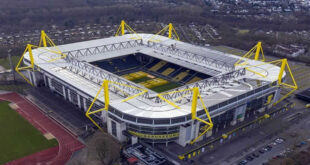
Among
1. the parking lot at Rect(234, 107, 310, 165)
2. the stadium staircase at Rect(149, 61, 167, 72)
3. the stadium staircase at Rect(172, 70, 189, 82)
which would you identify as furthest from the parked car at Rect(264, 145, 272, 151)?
the stadium staircase at Rect(149, 61, 167, 72)

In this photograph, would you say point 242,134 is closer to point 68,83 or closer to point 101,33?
point 68,83

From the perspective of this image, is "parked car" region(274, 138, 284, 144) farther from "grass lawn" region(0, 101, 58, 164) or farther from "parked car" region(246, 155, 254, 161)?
"grass lawn" region(0, 101, 58, 164)

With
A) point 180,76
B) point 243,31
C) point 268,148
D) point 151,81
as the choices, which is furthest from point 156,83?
point 243,31

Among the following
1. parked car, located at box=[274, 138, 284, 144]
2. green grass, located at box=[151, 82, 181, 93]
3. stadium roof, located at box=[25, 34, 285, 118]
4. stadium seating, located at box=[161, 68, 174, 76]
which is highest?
stadium roof, located at box=[25, 34, 285, 118]

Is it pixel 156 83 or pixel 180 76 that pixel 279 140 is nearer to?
pixel 180 76

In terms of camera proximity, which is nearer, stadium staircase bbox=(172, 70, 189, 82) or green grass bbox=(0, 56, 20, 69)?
stadium staircase bbox=(172, 70, 189, 82)

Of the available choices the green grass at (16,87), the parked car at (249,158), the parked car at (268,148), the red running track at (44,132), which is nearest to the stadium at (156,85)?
the green grass at (16,87)

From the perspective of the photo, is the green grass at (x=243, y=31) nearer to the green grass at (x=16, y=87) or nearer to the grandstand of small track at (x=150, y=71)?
the grandstand of small track at (x=150, y=71)
